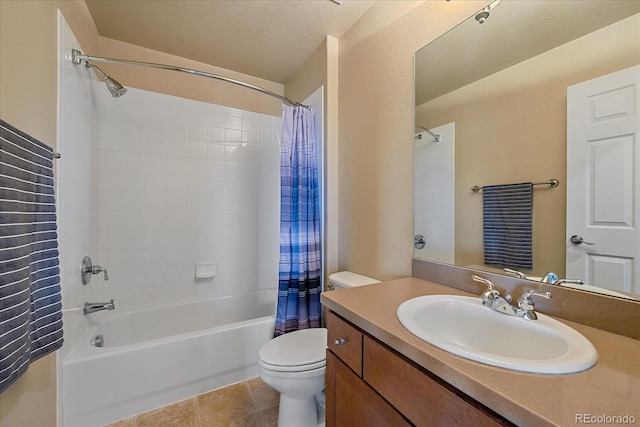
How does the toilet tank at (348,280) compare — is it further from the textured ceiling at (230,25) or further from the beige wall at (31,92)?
the textured ceiling at (230,25)

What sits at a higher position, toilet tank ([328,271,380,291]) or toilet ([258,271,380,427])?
toilet tank ([328,271,380,291])

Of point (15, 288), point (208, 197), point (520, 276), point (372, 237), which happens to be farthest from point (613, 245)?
point (208, 197)

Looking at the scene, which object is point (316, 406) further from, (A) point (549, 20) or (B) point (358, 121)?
(A) point (549, 20)

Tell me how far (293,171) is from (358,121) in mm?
563

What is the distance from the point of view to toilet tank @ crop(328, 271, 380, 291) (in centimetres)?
155

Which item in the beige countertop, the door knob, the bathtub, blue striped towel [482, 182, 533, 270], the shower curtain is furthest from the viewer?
the shower curtain

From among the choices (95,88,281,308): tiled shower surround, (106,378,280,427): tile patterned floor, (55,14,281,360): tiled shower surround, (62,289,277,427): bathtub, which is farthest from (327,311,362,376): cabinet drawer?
(95,88,281,308): tiled shower surround

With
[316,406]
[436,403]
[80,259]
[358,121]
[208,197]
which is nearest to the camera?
[436,403]

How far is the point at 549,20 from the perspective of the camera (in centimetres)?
90

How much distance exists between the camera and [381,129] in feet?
5.02

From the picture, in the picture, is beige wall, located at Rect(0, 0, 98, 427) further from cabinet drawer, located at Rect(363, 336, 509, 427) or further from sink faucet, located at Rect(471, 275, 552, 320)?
sink faucet, located at Rect(471, 275, 552, 320)

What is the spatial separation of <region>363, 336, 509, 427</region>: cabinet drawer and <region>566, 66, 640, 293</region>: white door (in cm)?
61

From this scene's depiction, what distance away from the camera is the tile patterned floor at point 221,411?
1.39 m

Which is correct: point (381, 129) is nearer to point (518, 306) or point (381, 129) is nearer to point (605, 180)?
point (605, 180)
